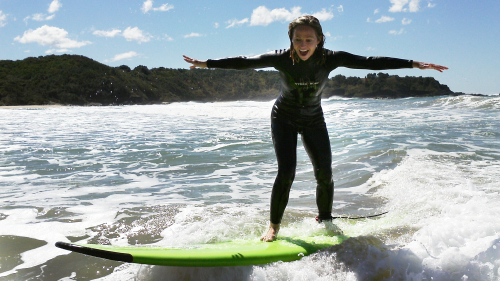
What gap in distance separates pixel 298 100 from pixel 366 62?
602 millimetres

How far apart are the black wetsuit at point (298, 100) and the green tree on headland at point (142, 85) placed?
4304cm

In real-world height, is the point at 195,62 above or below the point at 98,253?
above

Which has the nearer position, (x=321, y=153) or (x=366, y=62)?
(x=366, y=62)

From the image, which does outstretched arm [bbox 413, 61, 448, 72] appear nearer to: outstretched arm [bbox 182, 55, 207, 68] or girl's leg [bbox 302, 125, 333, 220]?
girl's leg [bbox 302, 125, 333, 220]

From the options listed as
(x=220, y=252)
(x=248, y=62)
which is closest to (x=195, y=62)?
(x=248, y=62)

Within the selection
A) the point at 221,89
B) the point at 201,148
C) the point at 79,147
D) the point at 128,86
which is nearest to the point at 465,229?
the point at 201,148

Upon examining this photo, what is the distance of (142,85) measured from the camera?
58.4m

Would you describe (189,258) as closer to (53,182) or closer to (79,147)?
(53,182)

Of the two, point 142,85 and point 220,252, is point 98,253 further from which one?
point 142,85

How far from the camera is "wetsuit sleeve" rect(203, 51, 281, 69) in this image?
299cm

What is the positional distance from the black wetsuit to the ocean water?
63cm

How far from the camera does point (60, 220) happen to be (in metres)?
3.86

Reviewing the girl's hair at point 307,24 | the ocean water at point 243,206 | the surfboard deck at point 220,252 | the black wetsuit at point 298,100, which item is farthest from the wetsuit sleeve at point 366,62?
the surfboard deck at point 220,252

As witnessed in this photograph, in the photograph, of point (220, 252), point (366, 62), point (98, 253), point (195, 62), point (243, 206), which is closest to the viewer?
point (98, 253)
